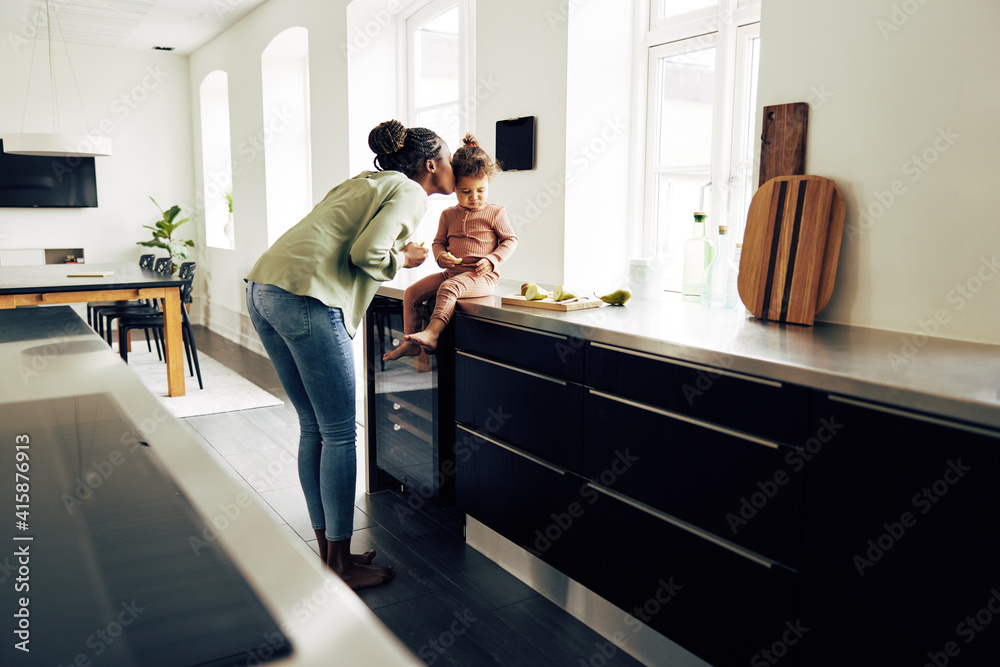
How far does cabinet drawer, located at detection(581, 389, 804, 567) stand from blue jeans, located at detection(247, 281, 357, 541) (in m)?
0.72

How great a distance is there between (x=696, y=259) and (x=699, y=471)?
0.93 meters

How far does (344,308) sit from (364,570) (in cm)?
85

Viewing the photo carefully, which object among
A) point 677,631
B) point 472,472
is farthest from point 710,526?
point 472,472

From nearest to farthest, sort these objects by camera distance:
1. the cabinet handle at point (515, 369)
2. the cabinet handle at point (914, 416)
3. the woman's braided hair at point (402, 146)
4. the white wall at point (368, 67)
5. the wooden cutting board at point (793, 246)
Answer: the cabinet handle at point (914, 416), the wooden cutting board at point (793, 246), the cabinet handle at point (515, 369), the woman's braided hair at point (402, 146), the white wall at point (368, 67)

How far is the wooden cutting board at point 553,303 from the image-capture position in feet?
6.98

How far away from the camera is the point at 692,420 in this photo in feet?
5.42

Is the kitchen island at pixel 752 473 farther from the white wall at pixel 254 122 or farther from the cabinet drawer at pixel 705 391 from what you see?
the white wall at pixel 254 122

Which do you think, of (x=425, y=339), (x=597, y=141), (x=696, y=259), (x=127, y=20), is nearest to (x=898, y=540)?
(x=696, y=259)

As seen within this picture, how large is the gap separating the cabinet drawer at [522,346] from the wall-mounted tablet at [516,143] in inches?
40.5

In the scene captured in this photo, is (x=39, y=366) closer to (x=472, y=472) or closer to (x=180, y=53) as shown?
(x=472, y=472)

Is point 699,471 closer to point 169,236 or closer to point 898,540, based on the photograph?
point 898,540

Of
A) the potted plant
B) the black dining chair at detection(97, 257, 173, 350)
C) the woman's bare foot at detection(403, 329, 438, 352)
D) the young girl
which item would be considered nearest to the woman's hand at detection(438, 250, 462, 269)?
the young girl

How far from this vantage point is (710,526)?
1640mm

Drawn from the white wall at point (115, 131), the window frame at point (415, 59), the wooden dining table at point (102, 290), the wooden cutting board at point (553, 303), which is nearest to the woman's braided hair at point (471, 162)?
the wooden cutting board at point (553, 303)
